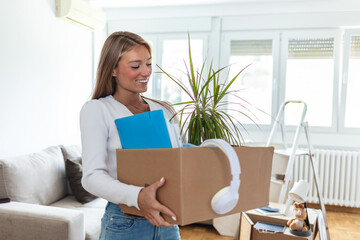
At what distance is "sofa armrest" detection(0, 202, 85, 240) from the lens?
1.89 meters

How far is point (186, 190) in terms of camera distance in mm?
662

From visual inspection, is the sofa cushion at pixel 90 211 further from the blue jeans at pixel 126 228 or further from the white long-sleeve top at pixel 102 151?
the white long-sleeve top at pixel 102 151

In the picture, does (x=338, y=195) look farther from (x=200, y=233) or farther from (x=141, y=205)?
(x=141, y=205)

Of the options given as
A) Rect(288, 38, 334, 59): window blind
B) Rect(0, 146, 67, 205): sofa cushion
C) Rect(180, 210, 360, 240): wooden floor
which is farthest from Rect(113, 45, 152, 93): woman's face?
Rect(288, 38, 334, 59): window blind

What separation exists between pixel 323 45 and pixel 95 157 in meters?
3.54

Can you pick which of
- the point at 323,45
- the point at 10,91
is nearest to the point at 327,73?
the point at 323,45

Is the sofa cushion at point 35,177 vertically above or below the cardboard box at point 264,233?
Answer: above

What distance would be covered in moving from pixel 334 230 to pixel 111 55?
3000 mm

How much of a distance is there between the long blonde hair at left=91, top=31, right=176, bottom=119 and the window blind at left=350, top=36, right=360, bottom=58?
11.1 ft

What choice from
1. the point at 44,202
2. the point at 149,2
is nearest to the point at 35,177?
the point at 44,202

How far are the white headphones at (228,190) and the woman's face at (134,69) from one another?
1.26 ft

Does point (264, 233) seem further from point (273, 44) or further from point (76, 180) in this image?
point (273, 44)

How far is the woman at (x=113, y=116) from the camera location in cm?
84

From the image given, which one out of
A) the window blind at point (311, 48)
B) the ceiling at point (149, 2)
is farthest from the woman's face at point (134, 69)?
the window blind at point (311, 48)
